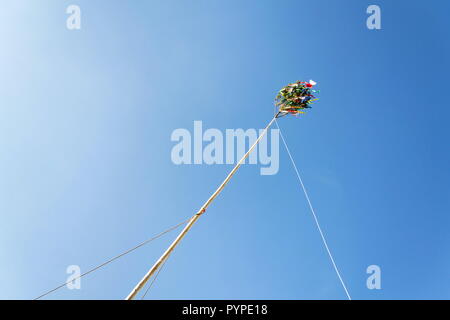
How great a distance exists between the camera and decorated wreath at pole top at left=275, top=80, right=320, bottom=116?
12.2 meters

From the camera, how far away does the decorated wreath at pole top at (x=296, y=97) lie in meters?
12.2

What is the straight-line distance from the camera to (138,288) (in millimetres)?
5027

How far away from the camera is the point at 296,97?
12.2m
